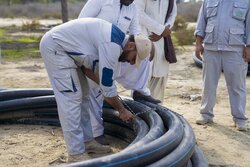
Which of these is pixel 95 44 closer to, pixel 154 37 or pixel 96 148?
pixel 96 148

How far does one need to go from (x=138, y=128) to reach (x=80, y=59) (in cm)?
82

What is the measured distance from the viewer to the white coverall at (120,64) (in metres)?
4.37

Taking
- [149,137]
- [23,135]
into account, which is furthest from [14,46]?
A: [149,137]

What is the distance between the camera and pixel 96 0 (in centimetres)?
438

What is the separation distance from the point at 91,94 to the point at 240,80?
5.88 ft

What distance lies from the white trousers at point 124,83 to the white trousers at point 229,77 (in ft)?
3.19

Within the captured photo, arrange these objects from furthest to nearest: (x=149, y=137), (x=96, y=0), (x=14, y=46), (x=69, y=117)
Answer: (x=14, y=46), (x=96, y=0), (x=69, y=117), (x=149, y=137)

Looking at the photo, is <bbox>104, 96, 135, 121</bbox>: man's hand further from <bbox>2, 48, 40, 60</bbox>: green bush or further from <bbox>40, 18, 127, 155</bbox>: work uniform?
<bbox>2, 48, 40, 60</bbox>: green bush

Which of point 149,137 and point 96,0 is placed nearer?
point 149,137

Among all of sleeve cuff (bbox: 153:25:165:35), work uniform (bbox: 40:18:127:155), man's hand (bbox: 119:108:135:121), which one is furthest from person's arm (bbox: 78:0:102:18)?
man's hand (bbox: 119:108:135:121)

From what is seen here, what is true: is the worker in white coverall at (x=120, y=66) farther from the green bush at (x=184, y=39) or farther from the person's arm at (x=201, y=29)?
the green bush at (x=184, y=39)

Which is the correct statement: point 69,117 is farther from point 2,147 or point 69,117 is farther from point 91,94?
point 2,147

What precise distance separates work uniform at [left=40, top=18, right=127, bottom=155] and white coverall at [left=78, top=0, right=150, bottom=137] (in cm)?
36

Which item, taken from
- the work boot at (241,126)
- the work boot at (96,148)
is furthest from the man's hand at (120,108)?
the work boot at (241,126)
